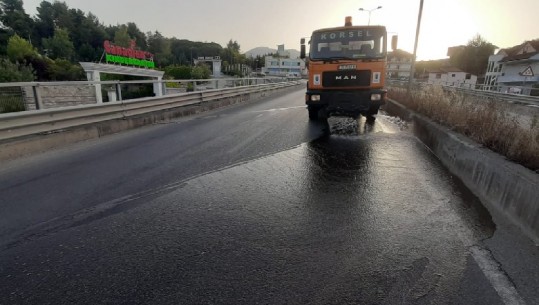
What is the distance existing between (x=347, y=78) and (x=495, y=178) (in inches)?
245

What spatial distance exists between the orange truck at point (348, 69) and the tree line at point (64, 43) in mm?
41083

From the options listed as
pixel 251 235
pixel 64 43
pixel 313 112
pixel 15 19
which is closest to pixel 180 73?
pixel 64 43

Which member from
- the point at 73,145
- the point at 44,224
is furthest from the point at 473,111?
the point at 73,145

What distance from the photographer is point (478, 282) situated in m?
2.44

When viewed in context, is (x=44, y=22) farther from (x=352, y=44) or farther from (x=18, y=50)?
(x=352, y=44)

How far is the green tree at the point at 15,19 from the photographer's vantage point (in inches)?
4205

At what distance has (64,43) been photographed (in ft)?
325

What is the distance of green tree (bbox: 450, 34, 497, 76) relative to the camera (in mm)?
83062

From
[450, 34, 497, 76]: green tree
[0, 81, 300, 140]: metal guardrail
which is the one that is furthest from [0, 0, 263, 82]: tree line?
[450, 34, 497, 76]: green tree

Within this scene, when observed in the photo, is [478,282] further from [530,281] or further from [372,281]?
[372,281]

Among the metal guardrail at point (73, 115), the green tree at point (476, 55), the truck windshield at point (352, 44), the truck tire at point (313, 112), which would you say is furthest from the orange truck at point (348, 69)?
the green tree at point (476, 55)

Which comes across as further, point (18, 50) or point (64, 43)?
point (64, 43)

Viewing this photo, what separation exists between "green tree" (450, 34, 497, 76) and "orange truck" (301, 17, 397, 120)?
9442cm

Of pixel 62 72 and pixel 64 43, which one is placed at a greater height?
pixel 64 43
